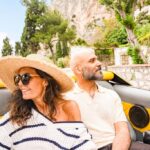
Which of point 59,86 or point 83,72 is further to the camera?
point 83,72

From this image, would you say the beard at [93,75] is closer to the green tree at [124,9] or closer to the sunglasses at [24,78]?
the sunglasses at [24,78]

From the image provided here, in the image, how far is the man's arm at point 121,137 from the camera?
8.47ft

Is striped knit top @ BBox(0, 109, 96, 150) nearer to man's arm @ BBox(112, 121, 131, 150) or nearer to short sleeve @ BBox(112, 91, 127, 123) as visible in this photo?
man's arm @ BBox(112, 121, 131, 150)

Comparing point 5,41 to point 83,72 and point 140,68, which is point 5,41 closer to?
point 140,68

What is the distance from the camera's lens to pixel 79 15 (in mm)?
51219

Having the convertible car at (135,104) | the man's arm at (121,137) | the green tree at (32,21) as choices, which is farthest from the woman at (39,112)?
the green tree at (32,21)

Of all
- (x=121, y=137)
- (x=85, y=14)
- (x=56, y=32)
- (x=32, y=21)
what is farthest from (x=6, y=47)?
(x=121, y=137)

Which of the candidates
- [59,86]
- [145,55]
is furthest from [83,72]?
[145,55]

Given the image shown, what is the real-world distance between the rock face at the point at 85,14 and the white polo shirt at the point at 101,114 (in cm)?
3978

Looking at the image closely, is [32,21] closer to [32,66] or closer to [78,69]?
[78,69]

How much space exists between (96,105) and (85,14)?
47.1m

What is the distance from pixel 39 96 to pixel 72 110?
174mm

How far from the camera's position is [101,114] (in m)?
2.80

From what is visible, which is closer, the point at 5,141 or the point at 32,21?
the point at 5,141
